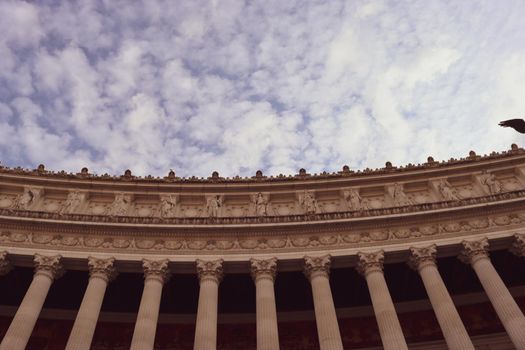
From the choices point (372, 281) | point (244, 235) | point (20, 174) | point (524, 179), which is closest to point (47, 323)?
point (20, 174)

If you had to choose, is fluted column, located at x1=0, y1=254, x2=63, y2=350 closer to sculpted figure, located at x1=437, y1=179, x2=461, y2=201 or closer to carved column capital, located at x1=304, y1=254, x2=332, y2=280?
carved column capital, located at x1=304, y1=254, x2=332, y2=280

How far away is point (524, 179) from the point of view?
31.5m

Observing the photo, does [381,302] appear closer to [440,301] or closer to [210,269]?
[440,301]

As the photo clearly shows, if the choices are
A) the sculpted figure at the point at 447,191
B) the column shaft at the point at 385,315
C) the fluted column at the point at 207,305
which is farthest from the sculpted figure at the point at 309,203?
the sculpted figure at the point at 447,191

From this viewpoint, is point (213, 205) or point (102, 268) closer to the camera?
point (102, 268)

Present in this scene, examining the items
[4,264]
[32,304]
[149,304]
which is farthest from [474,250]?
[4,264]

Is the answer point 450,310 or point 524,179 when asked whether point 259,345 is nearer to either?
point 450,310

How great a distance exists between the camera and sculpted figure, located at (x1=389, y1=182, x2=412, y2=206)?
1225 inches

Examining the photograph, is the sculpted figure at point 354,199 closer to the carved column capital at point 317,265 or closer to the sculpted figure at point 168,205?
the carved column capital at point 317,265

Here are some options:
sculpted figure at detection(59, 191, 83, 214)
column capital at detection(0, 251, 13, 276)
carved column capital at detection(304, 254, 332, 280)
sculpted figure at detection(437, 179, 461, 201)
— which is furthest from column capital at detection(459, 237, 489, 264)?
column capital at detection(0, 251, 13, 276)

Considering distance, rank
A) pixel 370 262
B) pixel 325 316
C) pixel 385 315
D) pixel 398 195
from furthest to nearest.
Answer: pixel 398 195, pixel 370 262, pixel 325 316, pixel 385 315

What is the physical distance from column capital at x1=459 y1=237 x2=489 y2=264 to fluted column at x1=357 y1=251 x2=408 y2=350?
4.31m

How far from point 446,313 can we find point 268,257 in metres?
9.17

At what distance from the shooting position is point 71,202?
3088 centimetres
